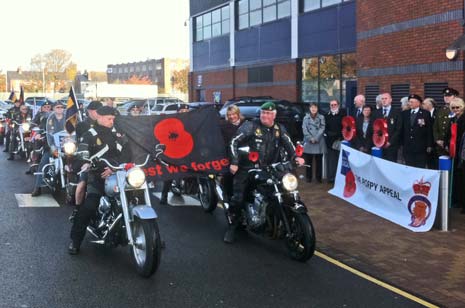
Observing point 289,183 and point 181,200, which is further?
point 181,200

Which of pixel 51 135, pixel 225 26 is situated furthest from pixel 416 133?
pixel 225 26

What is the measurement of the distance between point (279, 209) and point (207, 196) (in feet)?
9.66

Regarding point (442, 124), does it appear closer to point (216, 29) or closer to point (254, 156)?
point (254, 156)

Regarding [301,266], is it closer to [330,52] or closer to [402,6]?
[402,6]

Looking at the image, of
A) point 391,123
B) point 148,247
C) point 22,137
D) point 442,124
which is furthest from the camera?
point 22,137

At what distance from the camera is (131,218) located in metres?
6.09

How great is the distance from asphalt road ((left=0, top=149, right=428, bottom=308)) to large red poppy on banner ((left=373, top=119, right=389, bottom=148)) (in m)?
3.44

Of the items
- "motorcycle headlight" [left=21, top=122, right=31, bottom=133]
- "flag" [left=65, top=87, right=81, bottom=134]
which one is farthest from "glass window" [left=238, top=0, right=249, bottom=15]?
"flag" [left=65, top=87, right=81, bottom=134]

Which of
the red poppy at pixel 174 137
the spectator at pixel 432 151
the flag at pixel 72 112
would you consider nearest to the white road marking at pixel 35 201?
the flag at pixel 72 112

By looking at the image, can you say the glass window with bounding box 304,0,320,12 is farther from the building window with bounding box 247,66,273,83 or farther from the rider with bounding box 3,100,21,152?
the rider with bounding box 3,100,21,152

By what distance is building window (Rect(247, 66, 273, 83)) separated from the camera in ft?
98.2

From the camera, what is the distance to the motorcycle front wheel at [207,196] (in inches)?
368

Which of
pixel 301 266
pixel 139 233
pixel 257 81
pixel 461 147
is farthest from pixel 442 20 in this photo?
pixel 257 81

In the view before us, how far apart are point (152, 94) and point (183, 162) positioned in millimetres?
60096
